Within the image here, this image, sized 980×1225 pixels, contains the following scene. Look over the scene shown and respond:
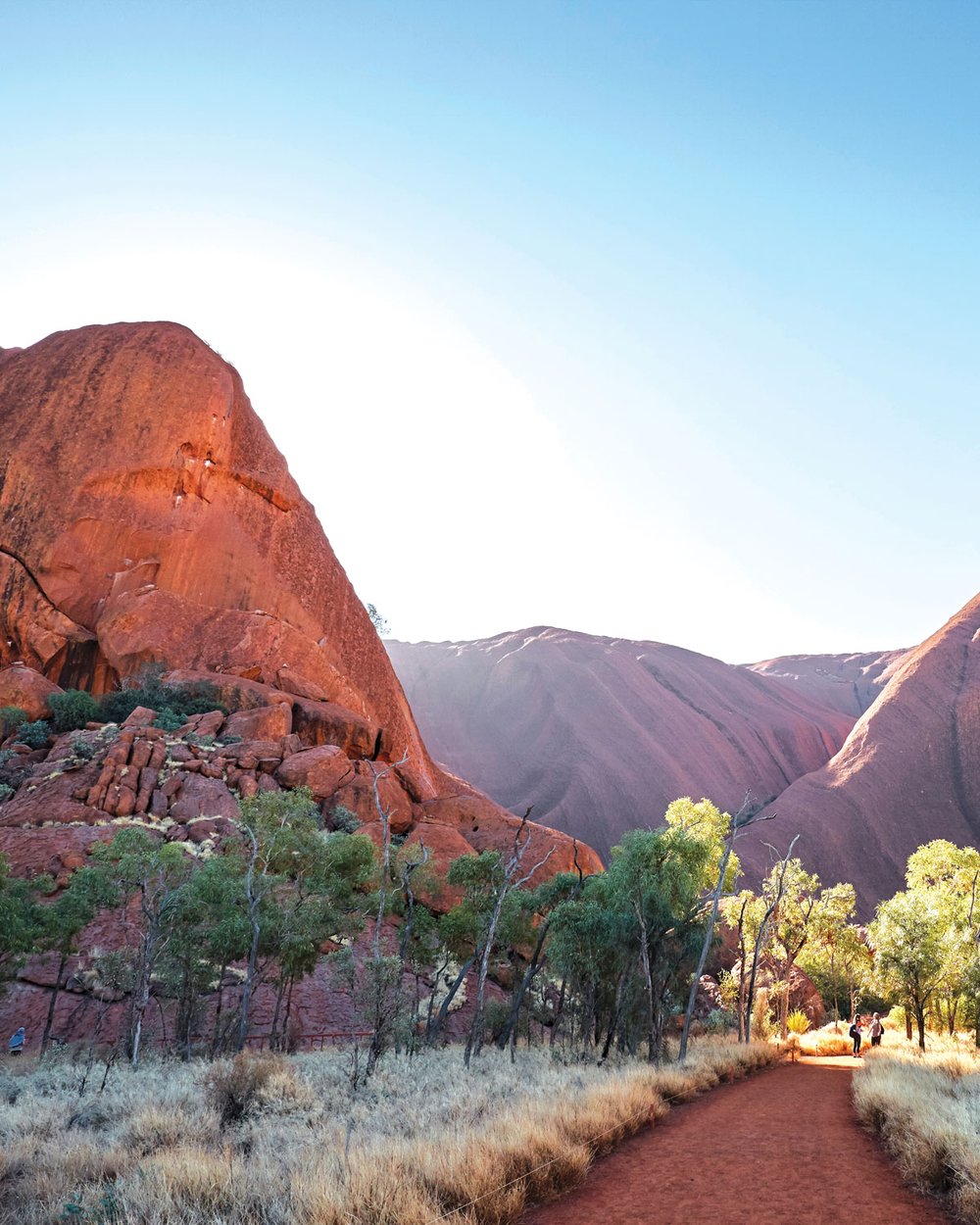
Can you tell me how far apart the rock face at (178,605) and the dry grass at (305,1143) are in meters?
19.3

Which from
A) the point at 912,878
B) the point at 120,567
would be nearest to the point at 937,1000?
the point at 912,878

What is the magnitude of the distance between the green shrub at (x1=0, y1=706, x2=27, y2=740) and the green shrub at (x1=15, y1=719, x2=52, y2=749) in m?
0.45

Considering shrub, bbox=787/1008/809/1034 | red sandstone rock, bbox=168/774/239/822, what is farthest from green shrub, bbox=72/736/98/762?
shrub, bbox=787/1008/809/1034

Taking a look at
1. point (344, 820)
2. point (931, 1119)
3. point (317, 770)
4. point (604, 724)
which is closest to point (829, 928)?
point (344, 820)

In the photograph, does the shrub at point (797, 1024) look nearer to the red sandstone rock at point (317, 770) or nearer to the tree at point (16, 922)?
the red sandstone rock at point (317, 770)

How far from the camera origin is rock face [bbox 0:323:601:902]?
106 feet

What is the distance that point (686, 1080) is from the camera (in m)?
15.6

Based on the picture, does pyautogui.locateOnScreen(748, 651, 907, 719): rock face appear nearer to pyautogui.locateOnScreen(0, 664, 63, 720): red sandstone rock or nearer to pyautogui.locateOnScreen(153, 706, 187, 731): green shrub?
pyautogui.locateOnScreen(153, 706, 187, 731): green shrub

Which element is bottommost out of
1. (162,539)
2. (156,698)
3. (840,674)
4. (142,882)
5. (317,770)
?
(142,882)

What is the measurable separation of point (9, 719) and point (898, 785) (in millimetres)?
70054

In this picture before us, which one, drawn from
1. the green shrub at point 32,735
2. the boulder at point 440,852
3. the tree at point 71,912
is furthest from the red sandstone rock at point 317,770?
the tree at point 71,912

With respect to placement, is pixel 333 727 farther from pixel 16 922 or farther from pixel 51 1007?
pixel 16 922

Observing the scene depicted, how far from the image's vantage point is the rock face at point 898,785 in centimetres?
6028

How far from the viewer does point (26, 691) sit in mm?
36875
